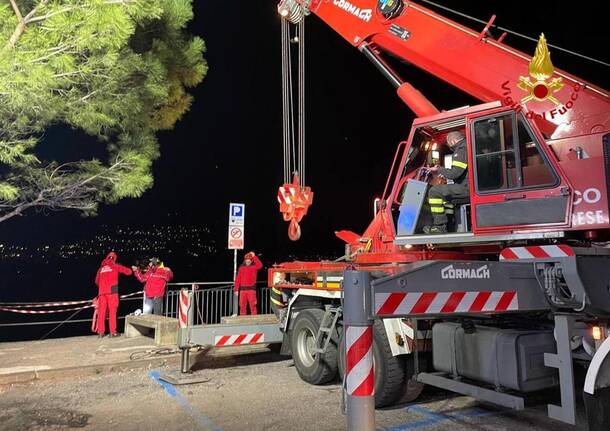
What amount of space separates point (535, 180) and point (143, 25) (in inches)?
333

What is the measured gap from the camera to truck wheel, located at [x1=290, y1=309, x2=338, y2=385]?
6.82 meters

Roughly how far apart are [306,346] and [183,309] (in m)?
2.04

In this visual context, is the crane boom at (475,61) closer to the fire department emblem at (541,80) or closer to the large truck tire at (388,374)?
the fire department emblem at (541,80)

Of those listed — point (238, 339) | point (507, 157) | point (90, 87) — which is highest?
point (90, 87)

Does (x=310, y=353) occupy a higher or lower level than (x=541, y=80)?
lower

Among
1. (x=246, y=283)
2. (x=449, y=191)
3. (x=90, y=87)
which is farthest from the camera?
(x=246, y=283)

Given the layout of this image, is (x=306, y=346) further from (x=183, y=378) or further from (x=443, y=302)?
(x=443, y=302)

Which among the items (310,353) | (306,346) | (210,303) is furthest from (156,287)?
(310,353)

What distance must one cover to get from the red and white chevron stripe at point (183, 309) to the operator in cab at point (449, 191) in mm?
4140

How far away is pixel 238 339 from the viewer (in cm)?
752

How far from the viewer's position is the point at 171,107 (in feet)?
37.2

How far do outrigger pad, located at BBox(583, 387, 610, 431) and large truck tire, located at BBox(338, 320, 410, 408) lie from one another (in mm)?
2267

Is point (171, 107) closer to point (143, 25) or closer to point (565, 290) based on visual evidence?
point (143, 25)

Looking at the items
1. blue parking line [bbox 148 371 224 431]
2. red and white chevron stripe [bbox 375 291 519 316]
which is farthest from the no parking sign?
red and white chevron stripe [bbox 375 291 519 316]
